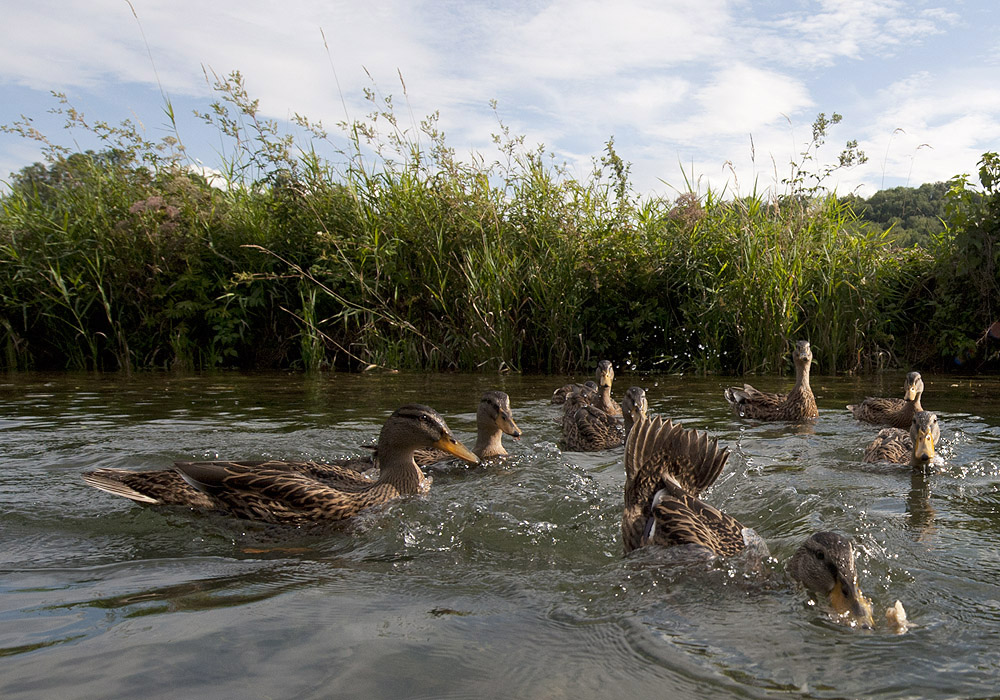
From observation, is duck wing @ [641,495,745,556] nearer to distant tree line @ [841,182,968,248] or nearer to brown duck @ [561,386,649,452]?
brown duck @ [561,386,649,452]

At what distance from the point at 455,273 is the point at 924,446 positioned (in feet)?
25.5

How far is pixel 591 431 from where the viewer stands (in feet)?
22.8

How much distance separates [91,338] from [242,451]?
808 centimetres

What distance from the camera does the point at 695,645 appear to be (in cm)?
288

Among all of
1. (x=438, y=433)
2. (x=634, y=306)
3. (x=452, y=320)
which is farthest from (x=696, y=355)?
(x=438, y=433)

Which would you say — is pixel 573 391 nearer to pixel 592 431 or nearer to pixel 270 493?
pixel 592 431

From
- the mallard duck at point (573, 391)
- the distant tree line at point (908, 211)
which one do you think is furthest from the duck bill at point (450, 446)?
the distant tree line at point (908, 211)

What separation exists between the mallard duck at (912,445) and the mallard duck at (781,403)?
1524 mm

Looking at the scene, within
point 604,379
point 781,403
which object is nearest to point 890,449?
point 781,403

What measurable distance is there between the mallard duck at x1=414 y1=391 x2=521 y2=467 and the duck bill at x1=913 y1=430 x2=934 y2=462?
9.58 feet

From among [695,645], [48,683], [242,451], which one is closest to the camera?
[48,683]

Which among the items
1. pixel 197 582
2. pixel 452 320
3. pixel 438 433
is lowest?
pixel 197 582

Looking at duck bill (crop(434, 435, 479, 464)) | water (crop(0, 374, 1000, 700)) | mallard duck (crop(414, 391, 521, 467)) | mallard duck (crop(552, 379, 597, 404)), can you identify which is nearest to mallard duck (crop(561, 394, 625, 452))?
water (crop(0, 374, 1000, 700))

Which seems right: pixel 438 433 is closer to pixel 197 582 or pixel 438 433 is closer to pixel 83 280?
pixel 197 582
